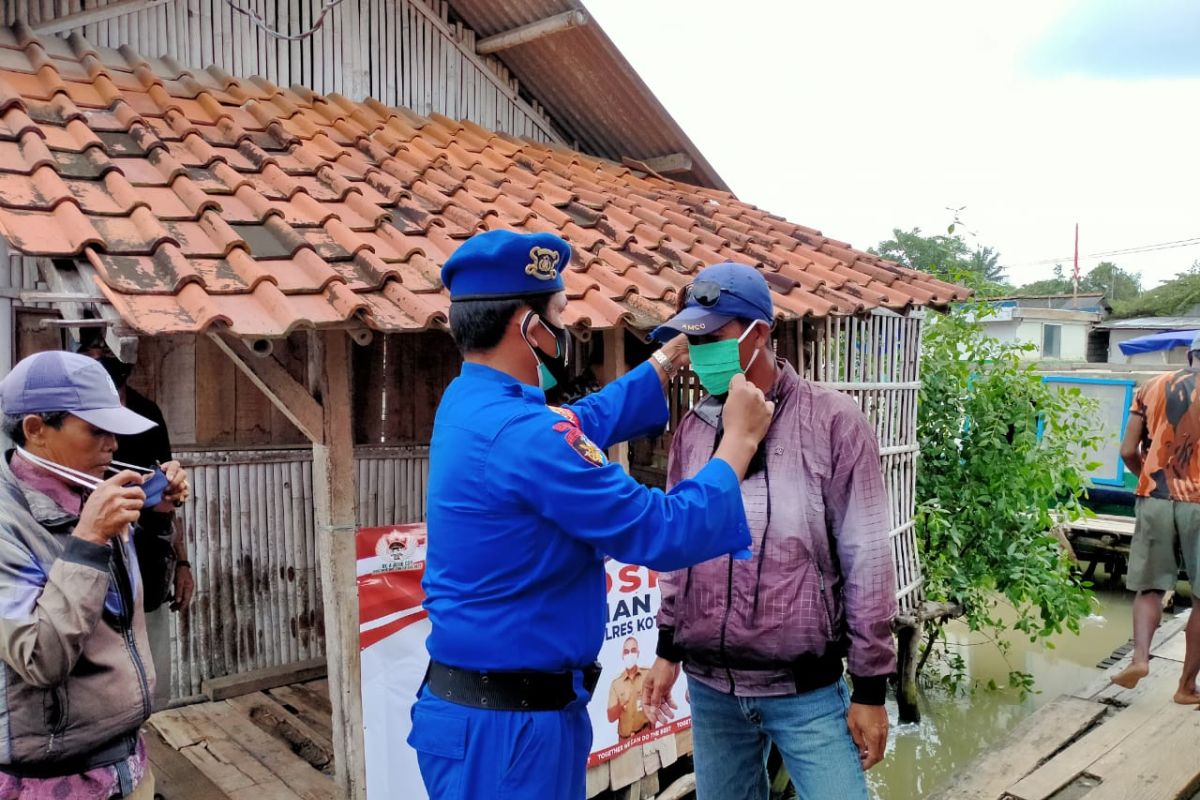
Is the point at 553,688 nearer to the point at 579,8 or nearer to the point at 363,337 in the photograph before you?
the point at 363,337

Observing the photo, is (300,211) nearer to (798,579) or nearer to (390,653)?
(390,653)

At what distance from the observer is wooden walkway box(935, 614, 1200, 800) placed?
4.95 m

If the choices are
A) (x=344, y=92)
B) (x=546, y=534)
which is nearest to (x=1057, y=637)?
(x=344, y=92)

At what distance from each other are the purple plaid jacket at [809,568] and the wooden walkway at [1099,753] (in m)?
3.15

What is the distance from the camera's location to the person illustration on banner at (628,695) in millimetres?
4926

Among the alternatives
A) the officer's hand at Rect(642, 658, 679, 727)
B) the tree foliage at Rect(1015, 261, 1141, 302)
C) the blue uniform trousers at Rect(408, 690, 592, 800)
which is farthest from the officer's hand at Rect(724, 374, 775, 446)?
the tree foliage at Rect(1015, 261, 1141, 302)

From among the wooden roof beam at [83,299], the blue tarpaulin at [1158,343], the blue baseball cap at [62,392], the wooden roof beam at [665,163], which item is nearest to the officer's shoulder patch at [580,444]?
the blue baseball cap at [62,392]

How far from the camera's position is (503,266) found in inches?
88.0

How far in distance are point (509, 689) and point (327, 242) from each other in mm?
2399

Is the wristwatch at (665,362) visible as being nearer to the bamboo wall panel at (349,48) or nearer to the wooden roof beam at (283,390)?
the wooden roof beam at (283,390)

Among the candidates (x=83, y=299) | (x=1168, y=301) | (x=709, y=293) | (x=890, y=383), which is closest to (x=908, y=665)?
(x=890, y=383)

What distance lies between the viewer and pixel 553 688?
2234mm

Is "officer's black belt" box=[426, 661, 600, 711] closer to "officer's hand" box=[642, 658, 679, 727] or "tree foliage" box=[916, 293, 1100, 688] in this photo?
"officer's hand" box=[642, 658, 679, 727]

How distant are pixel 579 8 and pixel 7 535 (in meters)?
5.32
